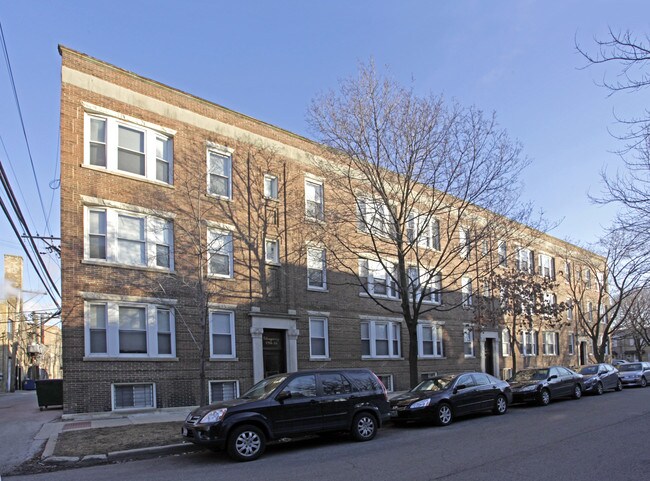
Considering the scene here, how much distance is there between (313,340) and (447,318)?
32.8 ft

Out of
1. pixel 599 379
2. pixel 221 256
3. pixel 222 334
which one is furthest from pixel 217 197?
pixel 599 379

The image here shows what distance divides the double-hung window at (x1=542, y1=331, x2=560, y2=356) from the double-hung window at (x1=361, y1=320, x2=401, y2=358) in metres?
17.2

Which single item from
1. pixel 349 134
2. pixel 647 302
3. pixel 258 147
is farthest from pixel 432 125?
pixel 647 302

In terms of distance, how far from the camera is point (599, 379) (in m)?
22.3

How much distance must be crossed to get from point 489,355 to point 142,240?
2278 cm

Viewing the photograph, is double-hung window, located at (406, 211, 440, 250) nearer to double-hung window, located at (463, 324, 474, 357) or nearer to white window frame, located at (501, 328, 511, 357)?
double-hung window, located at (463, 324, 474, 357)

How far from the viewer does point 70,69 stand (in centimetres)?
1627

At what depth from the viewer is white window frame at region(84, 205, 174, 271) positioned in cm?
1612

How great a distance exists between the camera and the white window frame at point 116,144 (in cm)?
1643

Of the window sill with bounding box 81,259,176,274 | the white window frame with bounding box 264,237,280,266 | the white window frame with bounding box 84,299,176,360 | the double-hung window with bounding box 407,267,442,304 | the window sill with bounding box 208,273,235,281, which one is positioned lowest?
the white window frame with bounding box 84,299,176,360

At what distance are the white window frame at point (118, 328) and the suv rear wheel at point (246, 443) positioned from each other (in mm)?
7777

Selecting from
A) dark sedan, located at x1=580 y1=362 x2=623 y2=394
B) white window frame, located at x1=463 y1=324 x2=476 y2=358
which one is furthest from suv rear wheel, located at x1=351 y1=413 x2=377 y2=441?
white window frame, located at x1=463 y1=324 x2=476 y2=358

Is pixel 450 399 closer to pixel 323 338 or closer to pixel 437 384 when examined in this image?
pixel 437 384

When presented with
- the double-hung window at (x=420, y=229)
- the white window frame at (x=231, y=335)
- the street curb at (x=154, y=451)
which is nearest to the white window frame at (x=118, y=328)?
the white window frame at (x=231, y=335)
